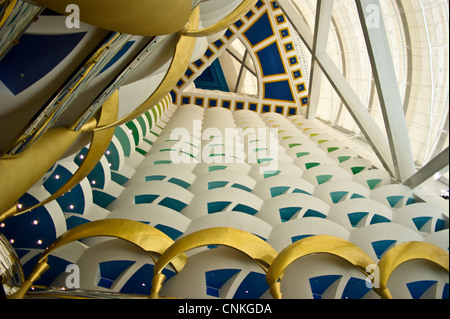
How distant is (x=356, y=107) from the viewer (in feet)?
26.6

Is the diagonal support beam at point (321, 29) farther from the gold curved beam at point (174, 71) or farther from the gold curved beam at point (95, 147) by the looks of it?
the gold curved beam at point (95, 147)

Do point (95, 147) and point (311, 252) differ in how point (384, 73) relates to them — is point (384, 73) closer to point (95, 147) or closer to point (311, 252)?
point (311, 252)

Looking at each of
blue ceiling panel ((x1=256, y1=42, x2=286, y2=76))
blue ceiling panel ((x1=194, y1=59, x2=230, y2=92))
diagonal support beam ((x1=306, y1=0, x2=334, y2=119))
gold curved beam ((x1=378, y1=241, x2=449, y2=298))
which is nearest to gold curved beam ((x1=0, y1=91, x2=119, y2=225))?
gold curved beam ((x1=378, y1=241, x2=449, y2=298))

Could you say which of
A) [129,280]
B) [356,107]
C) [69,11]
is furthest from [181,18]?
[356,107]

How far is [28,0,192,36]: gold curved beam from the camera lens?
149 centimetres

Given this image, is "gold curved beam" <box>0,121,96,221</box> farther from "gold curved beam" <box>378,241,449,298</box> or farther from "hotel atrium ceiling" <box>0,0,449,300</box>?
"gold curved beam" <box>378,241,449,298</box>

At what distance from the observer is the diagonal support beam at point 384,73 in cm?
616

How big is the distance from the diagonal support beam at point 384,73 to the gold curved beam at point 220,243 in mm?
3736

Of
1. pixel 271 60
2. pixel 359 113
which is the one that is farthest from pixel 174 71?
pixel 271 60

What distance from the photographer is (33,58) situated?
203 cm

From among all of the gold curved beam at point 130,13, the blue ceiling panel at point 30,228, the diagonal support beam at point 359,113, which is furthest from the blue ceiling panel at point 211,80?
the gold curved beam at point 130,13

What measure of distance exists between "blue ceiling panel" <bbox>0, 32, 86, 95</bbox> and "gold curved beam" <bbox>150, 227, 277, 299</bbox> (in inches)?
69.4

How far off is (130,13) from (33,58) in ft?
2.38
